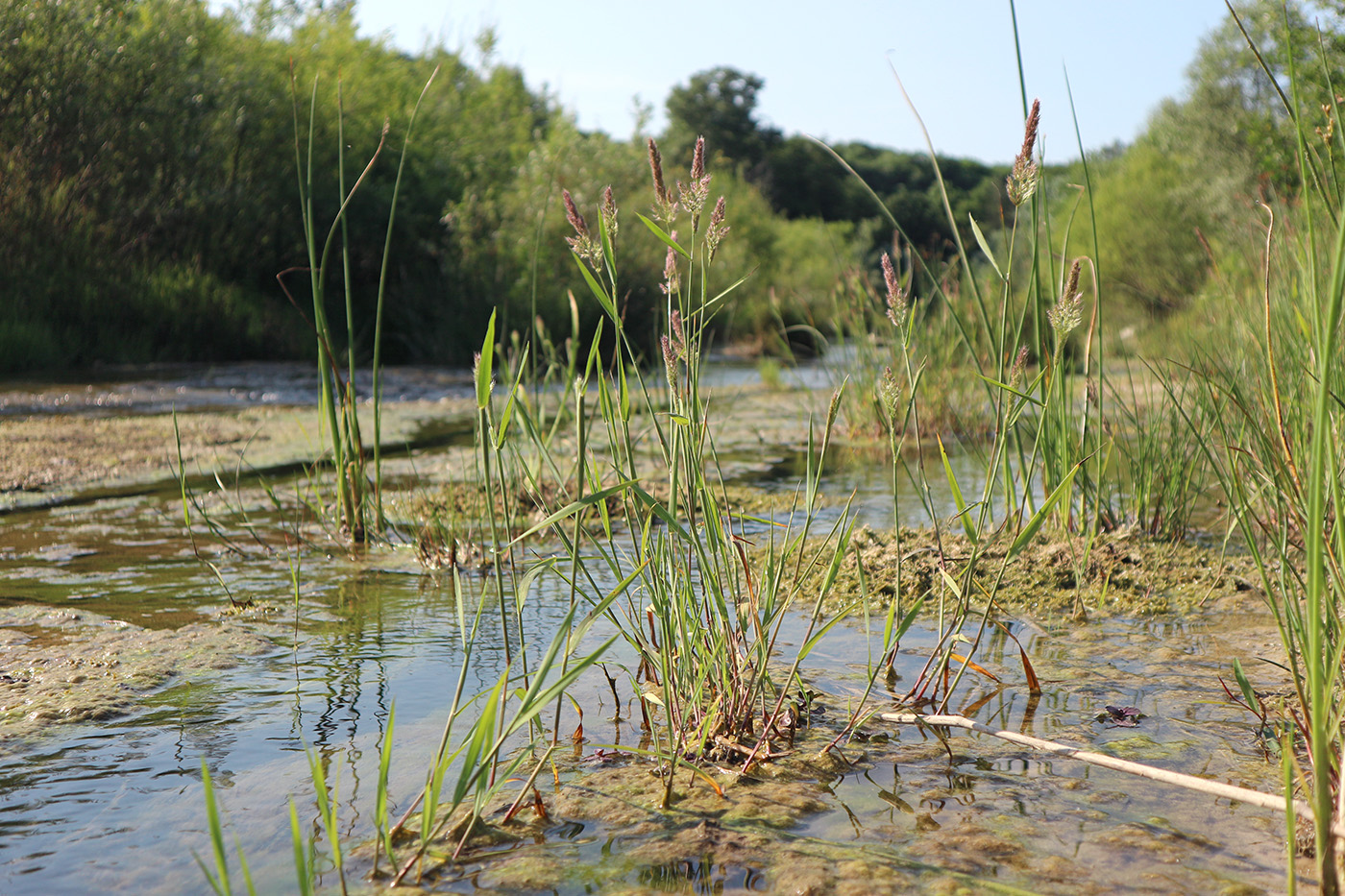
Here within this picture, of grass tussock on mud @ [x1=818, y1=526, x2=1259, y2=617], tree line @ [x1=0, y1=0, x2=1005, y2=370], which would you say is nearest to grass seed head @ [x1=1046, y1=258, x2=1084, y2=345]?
grass tussock on mud @ [x1=818, y1=526, x2=1259, y2=617]

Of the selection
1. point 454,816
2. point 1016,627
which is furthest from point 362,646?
point 1016,627

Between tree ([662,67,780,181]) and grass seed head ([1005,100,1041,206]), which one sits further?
tree ([662,67,780,181])

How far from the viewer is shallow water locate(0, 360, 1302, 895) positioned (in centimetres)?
117

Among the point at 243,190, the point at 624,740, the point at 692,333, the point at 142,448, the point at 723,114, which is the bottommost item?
the point at 624,740

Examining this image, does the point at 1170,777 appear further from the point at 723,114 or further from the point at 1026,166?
the point at 723,114

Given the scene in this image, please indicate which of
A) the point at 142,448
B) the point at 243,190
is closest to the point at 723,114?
the point at 243,190

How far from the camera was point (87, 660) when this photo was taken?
1882 mm

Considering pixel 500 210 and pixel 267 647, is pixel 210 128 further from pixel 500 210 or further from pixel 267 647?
pixel 267 647

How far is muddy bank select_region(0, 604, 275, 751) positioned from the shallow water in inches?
1.8

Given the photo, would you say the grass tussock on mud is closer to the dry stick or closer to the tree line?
the dry stick

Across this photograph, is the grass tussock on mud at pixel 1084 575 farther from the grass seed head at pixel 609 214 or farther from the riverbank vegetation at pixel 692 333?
the grass seed head at pixel 609 214

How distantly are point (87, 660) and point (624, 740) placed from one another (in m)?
1.07

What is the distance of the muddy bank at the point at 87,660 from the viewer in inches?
65.6

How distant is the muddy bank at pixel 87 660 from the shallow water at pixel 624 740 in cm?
5
